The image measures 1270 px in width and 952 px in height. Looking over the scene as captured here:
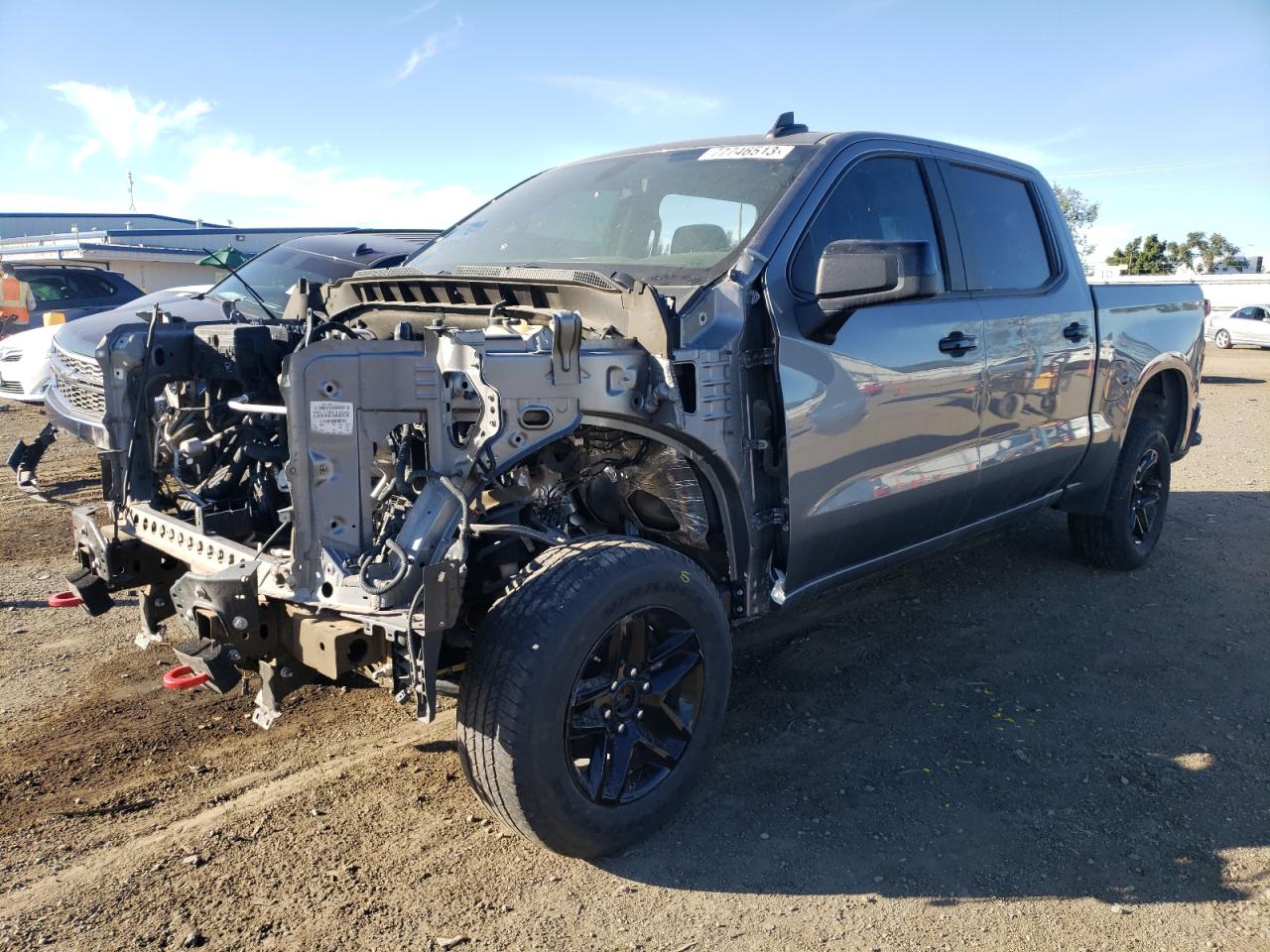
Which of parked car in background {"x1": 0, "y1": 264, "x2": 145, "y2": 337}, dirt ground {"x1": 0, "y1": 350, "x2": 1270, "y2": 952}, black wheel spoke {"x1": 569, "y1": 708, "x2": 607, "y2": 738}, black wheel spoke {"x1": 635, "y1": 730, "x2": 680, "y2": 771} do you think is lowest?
dirt ground {"x1": 0, "y1": 350, "x2": 1270, "y2": 952}

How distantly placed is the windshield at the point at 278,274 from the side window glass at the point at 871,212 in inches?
198

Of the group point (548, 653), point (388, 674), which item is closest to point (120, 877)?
point (388, 674)

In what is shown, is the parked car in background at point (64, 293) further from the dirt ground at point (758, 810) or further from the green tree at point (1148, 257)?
the green tree at point (1148, 257)

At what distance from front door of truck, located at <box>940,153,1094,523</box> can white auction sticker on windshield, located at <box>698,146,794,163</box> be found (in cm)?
98

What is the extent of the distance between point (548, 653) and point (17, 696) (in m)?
2.62

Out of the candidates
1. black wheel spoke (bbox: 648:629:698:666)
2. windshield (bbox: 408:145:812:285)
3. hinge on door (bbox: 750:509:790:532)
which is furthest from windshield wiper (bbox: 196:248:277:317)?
black wheel spoke (bbox: 648:629:698:666)

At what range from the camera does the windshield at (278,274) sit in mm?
7902

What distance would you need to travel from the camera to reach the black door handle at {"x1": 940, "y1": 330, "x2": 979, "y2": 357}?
13.0ft

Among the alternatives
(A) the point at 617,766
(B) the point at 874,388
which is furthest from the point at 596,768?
(B) the point at 874,388

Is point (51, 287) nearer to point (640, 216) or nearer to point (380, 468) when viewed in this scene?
point (640, 216)

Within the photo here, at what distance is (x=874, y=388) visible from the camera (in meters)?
3.62

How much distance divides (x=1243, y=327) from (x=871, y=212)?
30090mm

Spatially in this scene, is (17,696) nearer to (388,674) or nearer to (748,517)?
(388,674)

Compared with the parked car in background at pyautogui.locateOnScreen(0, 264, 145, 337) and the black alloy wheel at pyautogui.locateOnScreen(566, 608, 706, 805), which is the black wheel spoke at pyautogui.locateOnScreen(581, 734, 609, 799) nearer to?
the black alloy wheel at pyautogui.locateOnScreen(566, 608, 706, 805)
